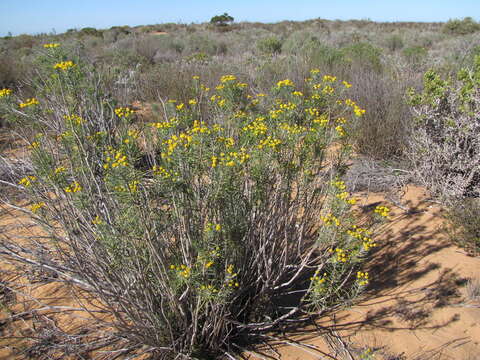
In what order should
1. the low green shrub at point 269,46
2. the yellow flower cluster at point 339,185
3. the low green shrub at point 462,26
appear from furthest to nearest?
the low green shrub at point 462,26 < the low green shrub at point 269,46 < the yellow flower cluster at point 339,185

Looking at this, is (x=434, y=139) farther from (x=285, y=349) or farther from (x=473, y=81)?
(x=285, y=349)

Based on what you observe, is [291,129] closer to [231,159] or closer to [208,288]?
[231,159]

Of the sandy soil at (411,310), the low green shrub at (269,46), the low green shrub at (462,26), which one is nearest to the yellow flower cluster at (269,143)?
the sandy soil at (411,310)

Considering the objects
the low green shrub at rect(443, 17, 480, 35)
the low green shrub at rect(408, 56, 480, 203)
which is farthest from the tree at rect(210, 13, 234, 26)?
the low green shrub at rect(408, 56, 480, 203)

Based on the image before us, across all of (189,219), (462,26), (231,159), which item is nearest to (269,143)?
(231,159)

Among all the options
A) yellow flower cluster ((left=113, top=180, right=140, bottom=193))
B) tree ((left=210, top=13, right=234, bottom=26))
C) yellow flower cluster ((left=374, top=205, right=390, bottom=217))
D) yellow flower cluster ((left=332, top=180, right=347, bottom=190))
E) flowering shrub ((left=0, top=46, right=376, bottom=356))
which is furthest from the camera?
tree ((left=210, top=13, right=234, bottom=26))

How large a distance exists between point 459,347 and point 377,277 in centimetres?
87

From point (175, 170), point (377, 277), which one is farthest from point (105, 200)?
point (377, 277)

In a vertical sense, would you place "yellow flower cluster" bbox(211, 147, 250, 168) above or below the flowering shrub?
above

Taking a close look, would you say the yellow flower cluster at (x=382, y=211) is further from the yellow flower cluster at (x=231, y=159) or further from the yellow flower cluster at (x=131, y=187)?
the yellow flower cluster at (x=131, y=187)

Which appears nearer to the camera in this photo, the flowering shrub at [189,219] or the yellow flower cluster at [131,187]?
the yellow flower cluster at [131,187]

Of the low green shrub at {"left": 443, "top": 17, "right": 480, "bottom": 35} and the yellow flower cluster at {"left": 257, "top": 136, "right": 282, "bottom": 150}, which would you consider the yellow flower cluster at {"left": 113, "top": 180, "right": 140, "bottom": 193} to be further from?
the low green shrub at {"left": 443, "top": 17, "right": 480, "bottom": 35}

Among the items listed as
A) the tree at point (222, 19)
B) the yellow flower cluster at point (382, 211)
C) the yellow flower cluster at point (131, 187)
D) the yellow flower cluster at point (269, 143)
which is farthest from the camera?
the tree at point (222, 19)

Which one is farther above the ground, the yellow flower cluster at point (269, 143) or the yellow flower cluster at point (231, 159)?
the yellow flower cluster at point (269, 143)
